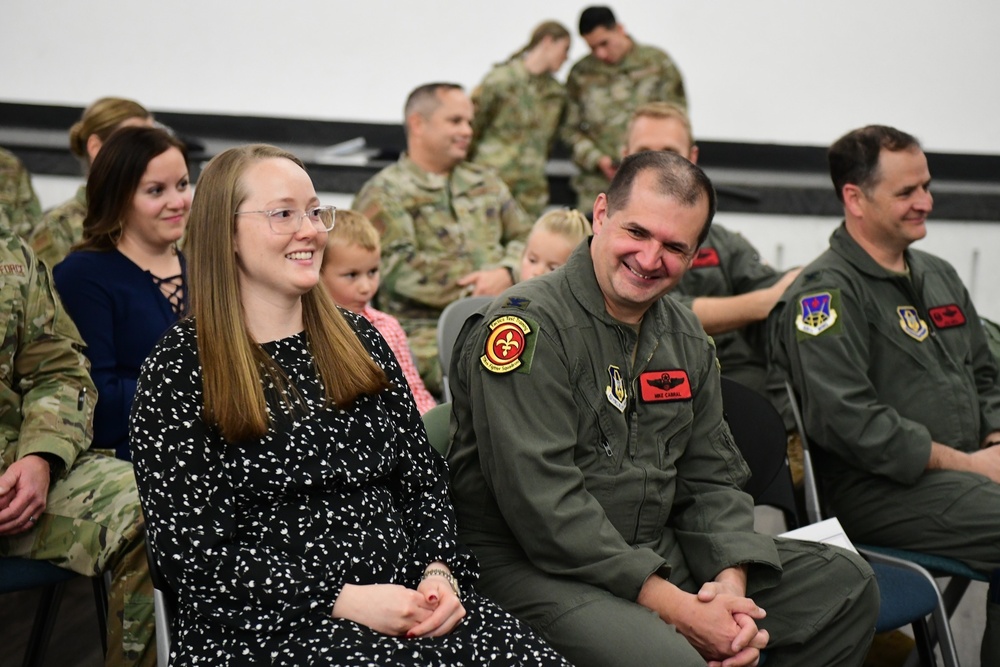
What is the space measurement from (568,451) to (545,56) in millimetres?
3617

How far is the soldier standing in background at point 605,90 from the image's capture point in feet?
17.1

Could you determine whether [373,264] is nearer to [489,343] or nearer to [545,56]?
[489,343]

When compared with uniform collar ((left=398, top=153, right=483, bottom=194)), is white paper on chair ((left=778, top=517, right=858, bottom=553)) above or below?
below

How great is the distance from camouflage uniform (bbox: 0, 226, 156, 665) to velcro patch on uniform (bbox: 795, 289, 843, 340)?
1600mm

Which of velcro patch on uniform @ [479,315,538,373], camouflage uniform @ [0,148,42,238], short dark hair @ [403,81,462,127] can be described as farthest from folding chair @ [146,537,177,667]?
camouflage uniform @ [0,148,42,238]

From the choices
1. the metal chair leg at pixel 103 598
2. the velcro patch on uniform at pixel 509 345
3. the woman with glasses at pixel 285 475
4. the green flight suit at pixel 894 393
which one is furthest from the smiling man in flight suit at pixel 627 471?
the metal chair leg at pixel 103 598

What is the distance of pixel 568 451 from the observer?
6.03ft

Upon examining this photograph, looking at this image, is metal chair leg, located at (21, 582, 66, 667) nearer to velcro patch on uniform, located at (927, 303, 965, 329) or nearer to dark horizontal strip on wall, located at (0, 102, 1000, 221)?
velcro patch on uniform, located at (927, 303, 965, 329)

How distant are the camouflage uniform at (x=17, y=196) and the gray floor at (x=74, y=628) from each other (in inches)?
67.0

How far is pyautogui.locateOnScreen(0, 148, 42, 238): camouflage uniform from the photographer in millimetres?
4227

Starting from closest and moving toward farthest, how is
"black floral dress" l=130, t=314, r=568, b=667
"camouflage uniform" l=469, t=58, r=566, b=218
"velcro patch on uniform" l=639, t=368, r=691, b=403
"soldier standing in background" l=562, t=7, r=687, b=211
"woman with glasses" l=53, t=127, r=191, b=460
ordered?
1. "black floral dress" l=130, t=314, r=568, b=667
2. "velcro patch on uniform" l=639, t=368, r=691, b=403
3. "woman with glasses" l=53, t=127, r=191, b=460
4. "camouflage uniform" l=469, t=58, r=566, b=218
5. "soldier standing in background" l=562, t=7, r=687, b=211

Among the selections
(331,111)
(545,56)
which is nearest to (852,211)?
(545,56)

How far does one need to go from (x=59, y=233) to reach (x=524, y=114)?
240 cm

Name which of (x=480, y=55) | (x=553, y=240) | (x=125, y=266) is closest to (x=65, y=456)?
(x=125, y=266)
